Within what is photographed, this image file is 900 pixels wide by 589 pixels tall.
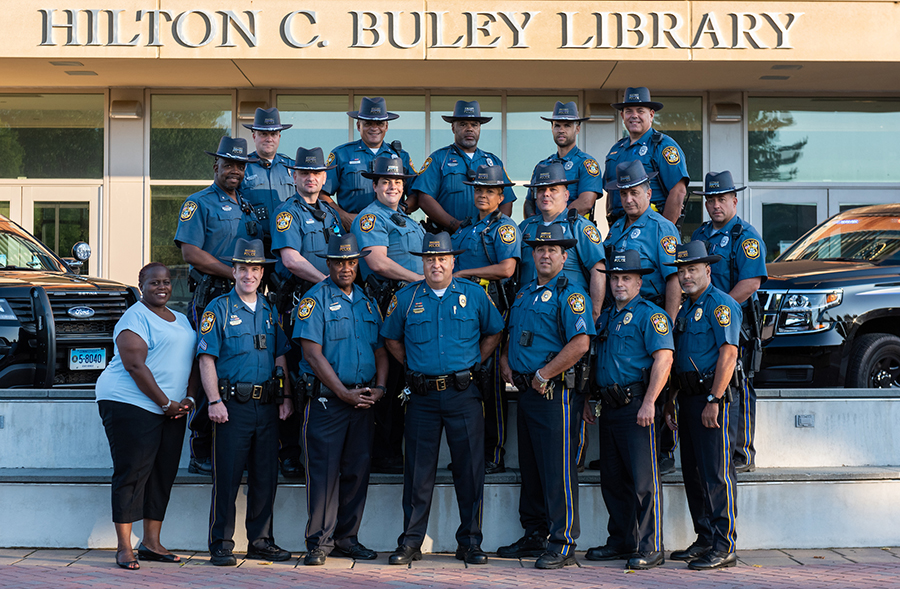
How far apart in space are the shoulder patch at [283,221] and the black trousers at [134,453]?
4.84ft

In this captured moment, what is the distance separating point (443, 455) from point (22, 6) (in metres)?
9.50

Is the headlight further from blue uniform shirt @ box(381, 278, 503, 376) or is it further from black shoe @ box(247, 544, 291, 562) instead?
black shoe @ box(247, 544, 291, 562)

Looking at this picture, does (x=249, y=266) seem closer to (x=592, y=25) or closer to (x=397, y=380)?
(x=397, y=380)

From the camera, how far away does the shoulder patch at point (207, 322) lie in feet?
19.2

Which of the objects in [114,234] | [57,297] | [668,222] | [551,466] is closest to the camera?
[551,466]

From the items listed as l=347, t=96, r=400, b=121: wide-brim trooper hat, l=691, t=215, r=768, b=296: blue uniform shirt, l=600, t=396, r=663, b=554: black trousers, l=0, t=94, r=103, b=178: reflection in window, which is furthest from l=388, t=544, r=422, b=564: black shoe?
l=0, t=94, r=103, b=178: reflection in window

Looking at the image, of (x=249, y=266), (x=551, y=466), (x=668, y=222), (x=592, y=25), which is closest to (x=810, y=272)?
(x=668, y=222)

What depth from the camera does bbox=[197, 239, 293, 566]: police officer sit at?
5820mm

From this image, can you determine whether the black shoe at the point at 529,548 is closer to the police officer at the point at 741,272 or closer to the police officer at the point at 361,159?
the police officer at the point at 741,272

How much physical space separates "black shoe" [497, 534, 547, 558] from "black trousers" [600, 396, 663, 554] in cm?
48

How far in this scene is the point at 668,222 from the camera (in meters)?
6.42

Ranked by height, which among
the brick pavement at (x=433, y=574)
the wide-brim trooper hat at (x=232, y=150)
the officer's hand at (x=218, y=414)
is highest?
the wide-brim trooper hat at (x=232, y=150)

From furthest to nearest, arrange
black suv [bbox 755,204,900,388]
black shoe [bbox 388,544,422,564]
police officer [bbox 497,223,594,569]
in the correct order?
black suv [bbox 755,204,900,388] → black shoe [bbox 388,544,422,564] → police officer [bbox 497,223,594,569]

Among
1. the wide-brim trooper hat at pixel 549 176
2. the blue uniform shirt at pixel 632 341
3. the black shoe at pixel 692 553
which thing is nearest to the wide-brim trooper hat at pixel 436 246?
the wide-brim trooper hat at pixel 549 176
